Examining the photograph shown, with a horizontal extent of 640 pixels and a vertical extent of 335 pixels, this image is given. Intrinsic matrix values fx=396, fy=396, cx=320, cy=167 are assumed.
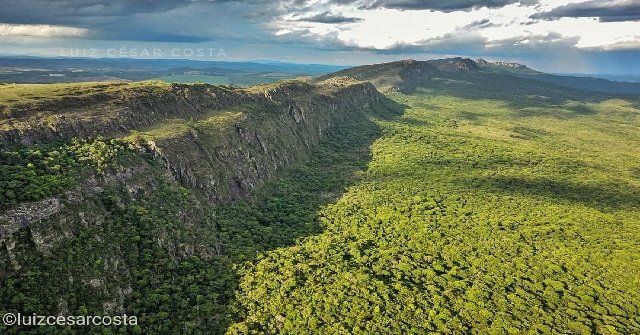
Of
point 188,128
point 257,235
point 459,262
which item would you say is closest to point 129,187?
point 257,235

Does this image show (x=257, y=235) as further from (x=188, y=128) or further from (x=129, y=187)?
(x=188, y=128)

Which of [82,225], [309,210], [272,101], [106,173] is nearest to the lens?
[82,225]

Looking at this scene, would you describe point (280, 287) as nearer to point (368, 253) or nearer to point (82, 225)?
point (368, 253)

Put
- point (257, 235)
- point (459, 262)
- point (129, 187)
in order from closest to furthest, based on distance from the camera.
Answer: point (129, 187) < point (459, 262) < point (257, 235)

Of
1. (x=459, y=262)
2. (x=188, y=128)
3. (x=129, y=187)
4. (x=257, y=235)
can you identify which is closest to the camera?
(x=129, y=187)

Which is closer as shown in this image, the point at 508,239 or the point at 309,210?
the point at 508,239

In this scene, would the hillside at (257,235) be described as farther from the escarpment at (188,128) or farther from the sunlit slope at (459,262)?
the escarpment at (188,128)

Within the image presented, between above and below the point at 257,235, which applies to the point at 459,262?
below

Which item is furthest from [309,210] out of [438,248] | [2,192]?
[2,192]
